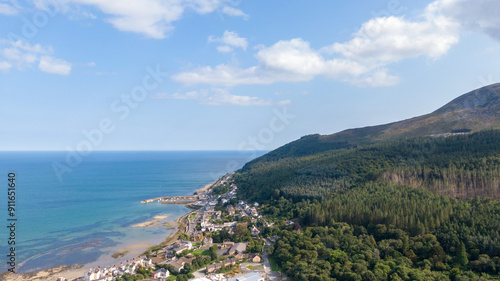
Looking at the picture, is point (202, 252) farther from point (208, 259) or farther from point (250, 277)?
point (250, 277)

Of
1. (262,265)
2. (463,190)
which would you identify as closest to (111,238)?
(262,265)

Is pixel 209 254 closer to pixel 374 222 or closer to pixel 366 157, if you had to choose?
pixel 374 222

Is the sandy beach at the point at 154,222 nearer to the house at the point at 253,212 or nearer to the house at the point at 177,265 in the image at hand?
the house at the point at 253,212

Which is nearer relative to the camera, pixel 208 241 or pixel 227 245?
pixel 227 245

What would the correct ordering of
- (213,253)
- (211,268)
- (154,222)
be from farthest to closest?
1. (154,222)
2. (213,253)
3. (211,268)

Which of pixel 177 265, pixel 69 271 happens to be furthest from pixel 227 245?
pixel 69 271

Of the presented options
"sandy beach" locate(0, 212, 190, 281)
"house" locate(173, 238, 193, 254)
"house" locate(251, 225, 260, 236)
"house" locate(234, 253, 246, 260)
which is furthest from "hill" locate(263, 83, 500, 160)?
"sandy beach" locate(0, 212, 190, 281)

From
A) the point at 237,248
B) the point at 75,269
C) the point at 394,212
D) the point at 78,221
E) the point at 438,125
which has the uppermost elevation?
the point at 438,125

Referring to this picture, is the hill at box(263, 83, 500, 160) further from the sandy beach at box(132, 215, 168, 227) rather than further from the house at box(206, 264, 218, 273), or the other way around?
the house at box(206, 264, 218, 273)

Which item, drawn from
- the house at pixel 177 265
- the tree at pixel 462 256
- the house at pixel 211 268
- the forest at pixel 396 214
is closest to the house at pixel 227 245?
the forest at pixel 396 214
